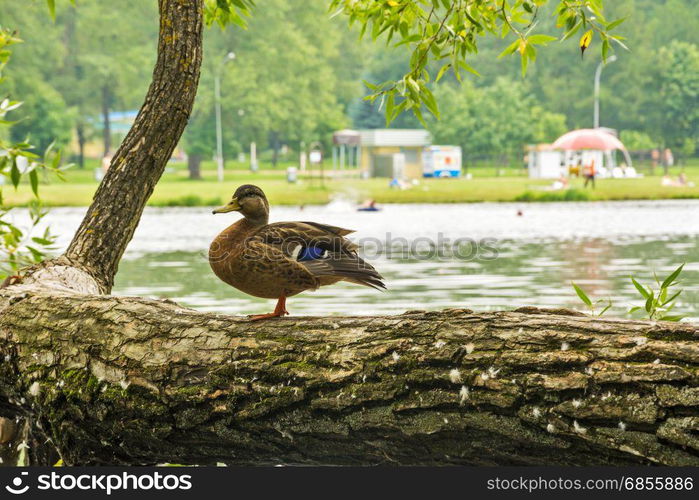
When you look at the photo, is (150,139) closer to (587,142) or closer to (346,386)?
(346,386)

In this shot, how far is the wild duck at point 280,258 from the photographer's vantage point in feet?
12.1

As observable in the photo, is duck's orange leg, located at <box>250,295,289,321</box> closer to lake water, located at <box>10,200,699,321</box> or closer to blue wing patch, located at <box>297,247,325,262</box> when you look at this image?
blue wing patch, located at <box>297,247,325,262</box>

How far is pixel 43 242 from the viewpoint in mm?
6145

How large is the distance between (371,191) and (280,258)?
43.5m

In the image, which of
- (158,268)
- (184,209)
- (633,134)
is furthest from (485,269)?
(633,134)

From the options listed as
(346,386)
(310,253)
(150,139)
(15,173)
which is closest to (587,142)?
(150,139)

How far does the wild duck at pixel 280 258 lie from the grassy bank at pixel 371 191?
1336 inches

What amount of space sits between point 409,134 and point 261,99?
11280 mm

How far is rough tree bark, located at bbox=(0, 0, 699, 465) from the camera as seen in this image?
3090 millimetres

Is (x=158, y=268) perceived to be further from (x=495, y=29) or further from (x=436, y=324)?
(x=436, y=324)

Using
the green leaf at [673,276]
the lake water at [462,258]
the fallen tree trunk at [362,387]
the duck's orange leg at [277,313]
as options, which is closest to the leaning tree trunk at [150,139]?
the lake water at [462,258]

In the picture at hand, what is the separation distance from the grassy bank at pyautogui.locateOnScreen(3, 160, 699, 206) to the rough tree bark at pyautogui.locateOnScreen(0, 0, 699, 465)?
3378cm

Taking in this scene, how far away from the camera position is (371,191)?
155ft

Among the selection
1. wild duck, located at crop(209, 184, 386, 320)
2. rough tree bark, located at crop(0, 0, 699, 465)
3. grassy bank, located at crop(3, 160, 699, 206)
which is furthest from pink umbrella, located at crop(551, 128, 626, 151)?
rough tree bark, located at crop(0, 0, 699, 465)
